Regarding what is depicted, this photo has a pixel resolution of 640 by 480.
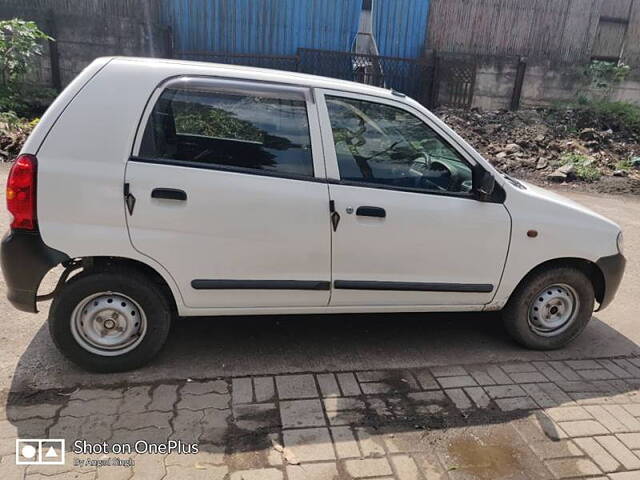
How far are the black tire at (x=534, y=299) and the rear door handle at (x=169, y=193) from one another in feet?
7.99

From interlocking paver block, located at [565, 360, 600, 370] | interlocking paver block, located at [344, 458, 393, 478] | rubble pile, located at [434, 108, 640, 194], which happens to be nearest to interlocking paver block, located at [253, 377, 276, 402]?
interlocking paver block, located at [344, 458, 393, 478]

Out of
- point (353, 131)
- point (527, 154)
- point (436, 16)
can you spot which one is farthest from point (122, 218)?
point (436, 16)

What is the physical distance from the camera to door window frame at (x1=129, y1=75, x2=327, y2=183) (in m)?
2.95

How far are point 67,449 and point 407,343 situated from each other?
7.67 ft

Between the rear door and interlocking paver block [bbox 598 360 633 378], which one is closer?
the rear door

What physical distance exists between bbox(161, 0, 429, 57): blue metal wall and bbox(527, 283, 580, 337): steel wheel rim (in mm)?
10058

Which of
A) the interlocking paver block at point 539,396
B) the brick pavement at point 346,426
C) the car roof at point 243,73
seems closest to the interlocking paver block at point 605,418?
the brick pavement at point 346,426

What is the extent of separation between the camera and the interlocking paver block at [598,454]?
8.71 feet

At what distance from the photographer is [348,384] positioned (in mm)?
3229

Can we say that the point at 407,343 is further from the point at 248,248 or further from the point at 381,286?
the point at 248,248

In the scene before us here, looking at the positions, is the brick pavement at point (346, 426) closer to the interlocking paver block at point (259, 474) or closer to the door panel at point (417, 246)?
the interlocking paver block at point (259, 474)

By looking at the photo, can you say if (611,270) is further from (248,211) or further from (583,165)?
(583,165)

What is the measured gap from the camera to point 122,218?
2.89 metres

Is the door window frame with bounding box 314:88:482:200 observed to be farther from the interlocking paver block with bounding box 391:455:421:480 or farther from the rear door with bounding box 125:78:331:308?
the interlocking paver block with bounding box 391:455:421:480
